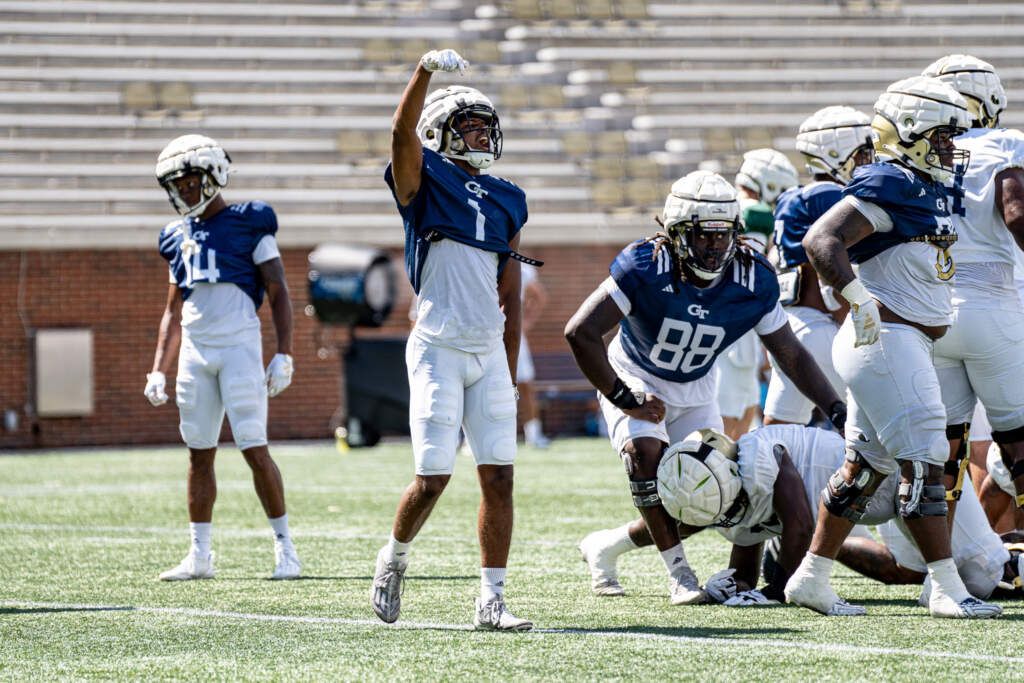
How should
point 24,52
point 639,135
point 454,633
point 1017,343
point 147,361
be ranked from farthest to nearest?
point 639,135, point 24,52, point 147,361, point 1017,343, point 454,633

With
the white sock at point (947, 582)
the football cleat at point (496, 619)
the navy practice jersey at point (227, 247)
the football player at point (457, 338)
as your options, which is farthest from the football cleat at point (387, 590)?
the navy practice jersey at point (227, 247)

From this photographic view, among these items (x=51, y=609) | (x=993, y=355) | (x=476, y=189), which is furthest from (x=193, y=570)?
(x=993, y=355)

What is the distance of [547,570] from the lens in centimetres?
705

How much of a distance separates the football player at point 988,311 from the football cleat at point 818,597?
58 cm

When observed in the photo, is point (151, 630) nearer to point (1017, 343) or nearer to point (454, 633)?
point (454, 633)

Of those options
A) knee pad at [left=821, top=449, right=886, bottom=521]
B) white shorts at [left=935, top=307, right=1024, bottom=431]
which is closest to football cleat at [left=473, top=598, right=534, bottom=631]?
knee pad at [left=821, top=449, right=886, bottom=521]

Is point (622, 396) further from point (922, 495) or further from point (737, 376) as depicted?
point (737, 376)

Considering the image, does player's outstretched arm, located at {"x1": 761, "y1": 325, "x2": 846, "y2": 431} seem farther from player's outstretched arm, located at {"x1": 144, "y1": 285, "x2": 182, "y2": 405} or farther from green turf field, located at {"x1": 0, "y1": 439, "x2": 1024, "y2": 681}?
player's outstretched arm, located at {"x1": 144, "y1": 285, "x2": 182, "y2": 405}

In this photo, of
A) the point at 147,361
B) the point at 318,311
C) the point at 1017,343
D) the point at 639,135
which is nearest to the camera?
the point at 1017,343

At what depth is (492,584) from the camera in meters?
5.33

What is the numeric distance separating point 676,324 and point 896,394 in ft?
3.00

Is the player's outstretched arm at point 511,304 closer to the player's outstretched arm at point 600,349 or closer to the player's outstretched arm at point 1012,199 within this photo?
the player's outstretched arm at point 600,349

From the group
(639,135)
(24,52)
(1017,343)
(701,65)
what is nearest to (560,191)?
(639,135)

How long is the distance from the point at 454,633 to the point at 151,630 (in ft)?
3.27
